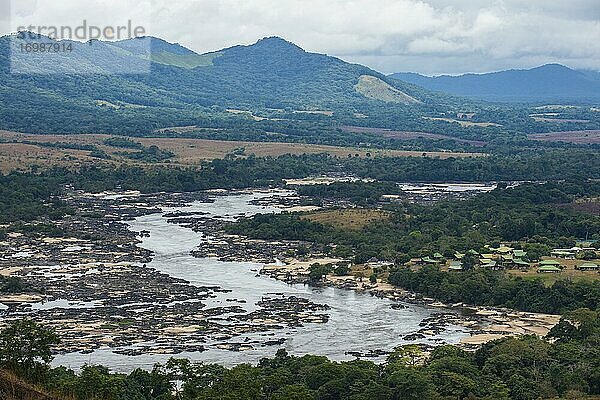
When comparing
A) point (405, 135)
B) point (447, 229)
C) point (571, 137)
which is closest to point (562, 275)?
point (447, 229)

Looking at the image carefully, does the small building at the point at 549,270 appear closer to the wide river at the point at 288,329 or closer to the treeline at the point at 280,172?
the wide river at the point at 288,329

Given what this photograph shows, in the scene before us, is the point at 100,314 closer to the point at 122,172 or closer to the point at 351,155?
the point at 122,172

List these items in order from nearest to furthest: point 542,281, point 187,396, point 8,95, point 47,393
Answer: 1. point 47,393
2. point 187,396
3. point 542,281
4. point 8,95

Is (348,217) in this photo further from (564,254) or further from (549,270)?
(549,270)

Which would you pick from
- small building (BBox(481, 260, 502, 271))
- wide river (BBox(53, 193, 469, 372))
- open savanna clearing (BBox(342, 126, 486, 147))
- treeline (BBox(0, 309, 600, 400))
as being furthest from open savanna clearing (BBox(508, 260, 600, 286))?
open savanna clearing (BBox(342, 126, 486, 147))

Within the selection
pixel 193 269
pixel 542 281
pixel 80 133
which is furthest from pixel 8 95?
pixel 542 281
